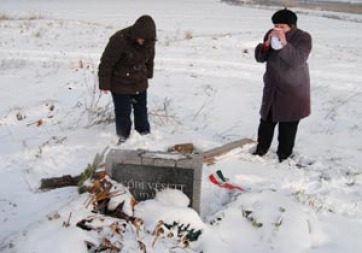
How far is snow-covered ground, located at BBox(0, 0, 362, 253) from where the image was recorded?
3.57 metres

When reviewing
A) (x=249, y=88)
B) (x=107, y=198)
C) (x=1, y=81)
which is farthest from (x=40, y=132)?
(x=249, y=88)

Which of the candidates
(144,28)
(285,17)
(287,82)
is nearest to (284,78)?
(287,82)

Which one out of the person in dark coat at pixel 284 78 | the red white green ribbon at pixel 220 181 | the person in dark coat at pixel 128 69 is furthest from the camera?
the person in dark coat at pixel 128 69

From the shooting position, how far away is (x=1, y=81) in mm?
9547

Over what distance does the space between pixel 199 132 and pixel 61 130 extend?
6.23ft

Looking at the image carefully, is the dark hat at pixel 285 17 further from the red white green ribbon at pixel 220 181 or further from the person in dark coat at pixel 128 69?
the red white green ribbon at pixel 220 181

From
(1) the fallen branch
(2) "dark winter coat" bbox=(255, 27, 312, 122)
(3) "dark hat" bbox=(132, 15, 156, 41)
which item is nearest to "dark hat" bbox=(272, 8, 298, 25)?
(2) "dark winter coat" bbox=(255, 27, 312, 122)

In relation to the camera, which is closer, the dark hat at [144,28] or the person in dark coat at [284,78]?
the person in dark coat at [284,78]

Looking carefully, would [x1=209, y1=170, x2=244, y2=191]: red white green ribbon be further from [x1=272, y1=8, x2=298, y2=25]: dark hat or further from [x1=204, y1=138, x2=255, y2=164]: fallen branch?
[x1=272, y1=8, x2=298, y2=25]: dark hat

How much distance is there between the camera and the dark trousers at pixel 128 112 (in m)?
5.62

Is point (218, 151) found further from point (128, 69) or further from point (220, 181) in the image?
point (128, 69)

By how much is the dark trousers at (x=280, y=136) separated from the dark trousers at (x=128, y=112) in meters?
1.42

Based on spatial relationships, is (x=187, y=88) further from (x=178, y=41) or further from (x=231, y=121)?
(x=178, y=41)

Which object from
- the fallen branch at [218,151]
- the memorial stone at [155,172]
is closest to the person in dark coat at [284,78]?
the fallen branch at [218,151]
